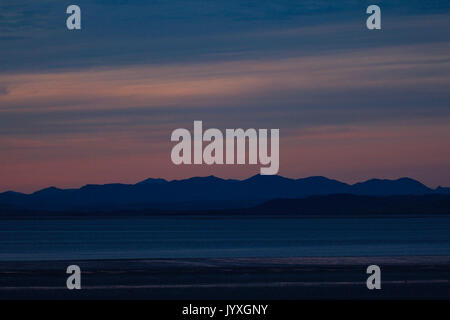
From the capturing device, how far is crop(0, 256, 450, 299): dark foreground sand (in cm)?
2994

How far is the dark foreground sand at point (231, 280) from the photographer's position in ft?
98.2

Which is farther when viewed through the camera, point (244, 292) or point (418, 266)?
point (418, 266)

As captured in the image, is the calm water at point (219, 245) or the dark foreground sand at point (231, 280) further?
the calm water at point (219, 245)

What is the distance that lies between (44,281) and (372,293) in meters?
11.1

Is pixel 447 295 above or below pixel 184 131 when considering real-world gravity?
below

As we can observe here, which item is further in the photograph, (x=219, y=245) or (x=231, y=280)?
(x=219, y=245)

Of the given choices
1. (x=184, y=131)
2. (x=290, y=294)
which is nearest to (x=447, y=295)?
(x=290, y=294)

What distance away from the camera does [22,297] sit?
29.2 meters

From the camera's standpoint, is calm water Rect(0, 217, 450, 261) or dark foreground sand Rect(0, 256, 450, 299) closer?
dark foreground sand Rect(0, 256, 450, 299)

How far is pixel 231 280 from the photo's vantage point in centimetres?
3441
